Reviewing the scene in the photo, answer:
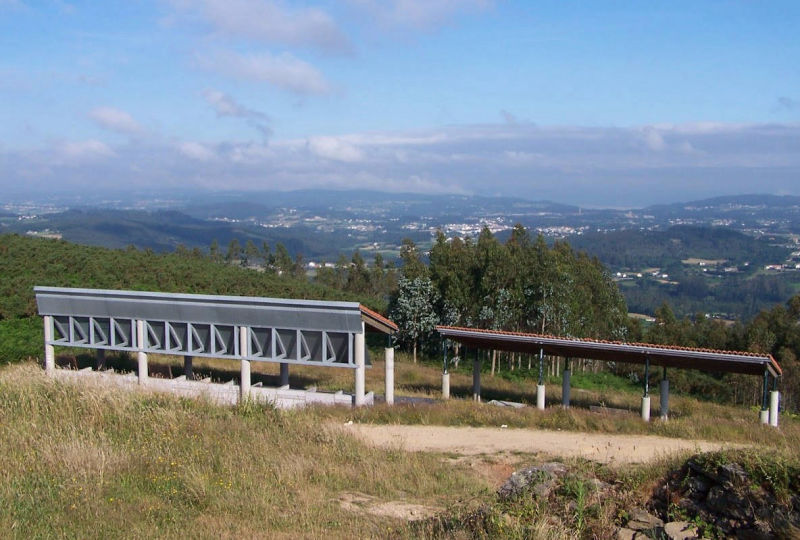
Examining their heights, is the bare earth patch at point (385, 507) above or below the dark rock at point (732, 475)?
below

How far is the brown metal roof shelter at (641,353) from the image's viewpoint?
14.3 m

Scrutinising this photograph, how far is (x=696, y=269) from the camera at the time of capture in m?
110

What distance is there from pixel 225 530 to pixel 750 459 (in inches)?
214

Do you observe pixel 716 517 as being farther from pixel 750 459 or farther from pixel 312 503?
pixel 312 503

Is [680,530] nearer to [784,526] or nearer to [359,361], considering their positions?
[784,526]

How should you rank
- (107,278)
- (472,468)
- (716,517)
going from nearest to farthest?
(716,517), (472,468), (107,278)

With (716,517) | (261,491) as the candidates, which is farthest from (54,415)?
(716,517)

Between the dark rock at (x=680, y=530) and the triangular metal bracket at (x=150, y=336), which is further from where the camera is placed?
the triangular metal bracket at (x=150, y=336)

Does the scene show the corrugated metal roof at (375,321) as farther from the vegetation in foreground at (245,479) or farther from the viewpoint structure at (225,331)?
the vegetation in foreground at (245,479)

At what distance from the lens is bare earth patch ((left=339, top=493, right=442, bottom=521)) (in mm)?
7887

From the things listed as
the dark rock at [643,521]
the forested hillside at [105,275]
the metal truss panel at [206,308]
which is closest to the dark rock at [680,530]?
the dark rock at [643,521]

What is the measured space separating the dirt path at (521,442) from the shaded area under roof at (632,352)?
8.28 feet

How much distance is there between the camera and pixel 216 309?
50.9 ft

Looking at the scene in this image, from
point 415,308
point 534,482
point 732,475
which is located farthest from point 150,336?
point 415,308
